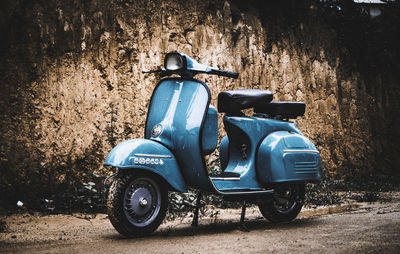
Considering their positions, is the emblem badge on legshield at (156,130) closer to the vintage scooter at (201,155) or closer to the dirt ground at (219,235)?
the vintage scooter at (201,155)

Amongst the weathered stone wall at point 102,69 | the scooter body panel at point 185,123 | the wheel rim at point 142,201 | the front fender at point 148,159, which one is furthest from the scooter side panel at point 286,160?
the weathered stone wall at point 102,69

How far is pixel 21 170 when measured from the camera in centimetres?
604

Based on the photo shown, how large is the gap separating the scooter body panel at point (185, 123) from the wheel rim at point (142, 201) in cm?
38

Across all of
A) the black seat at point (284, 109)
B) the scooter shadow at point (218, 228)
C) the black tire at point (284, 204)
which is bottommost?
the scooter shadow at point (218, 228)

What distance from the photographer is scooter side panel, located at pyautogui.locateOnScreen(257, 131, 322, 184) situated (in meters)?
4.40

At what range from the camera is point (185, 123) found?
410 cm

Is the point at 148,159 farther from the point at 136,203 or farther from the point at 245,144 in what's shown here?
the point at 245,144

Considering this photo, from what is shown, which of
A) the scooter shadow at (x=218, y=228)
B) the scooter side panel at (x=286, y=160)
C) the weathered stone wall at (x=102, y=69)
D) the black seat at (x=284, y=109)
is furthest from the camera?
the weathered stone wall at (x=102, y=69)

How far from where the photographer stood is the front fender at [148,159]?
3.68m

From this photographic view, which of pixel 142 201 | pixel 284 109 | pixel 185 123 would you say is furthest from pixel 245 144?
pixel 142 201

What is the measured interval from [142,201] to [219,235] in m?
0.75

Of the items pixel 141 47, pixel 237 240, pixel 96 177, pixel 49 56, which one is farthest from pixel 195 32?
pixel 237 240

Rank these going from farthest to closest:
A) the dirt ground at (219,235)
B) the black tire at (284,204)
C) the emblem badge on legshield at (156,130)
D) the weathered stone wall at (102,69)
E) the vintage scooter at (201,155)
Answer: the weathered stone wall at (102,69)
the black tire at (284,204)
the emblem badge on legshield at (156,130)
the vintage scooter at (201,155)
the dirt ground at (219,235)

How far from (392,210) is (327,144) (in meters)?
4.76
